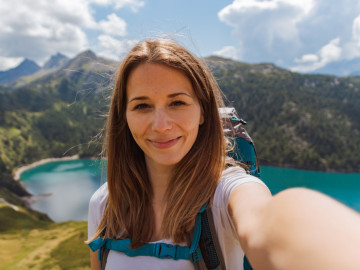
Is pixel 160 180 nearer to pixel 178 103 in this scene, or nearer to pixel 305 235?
pixel 178 103

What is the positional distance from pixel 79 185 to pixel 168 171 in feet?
215

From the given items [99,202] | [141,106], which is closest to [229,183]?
[141,106]

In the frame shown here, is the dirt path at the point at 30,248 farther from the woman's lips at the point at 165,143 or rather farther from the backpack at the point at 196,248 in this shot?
the woman's lips at the point at 165,143

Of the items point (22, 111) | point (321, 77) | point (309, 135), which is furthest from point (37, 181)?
point (321, 77)

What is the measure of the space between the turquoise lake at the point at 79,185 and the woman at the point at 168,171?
44.2m

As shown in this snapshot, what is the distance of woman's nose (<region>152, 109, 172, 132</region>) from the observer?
1.88 m

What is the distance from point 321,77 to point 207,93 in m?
144

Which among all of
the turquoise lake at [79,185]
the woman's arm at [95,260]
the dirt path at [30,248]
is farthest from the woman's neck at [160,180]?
the turquoise lake at [79,185]

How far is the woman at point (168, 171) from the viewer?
160cm

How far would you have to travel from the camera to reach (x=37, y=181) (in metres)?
68.3

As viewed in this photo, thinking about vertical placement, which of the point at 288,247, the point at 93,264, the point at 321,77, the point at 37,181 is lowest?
the point at 37,181

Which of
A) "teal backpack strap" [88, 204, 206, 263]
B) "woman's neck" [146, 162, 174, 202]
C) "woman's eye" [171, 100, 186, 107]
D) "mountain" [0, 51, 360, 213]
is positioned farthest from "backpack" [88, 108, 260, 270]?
"mountain" [0, 51, 360, 213]

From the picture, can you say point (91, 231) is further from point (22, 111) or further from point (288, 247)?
point (22, 111)

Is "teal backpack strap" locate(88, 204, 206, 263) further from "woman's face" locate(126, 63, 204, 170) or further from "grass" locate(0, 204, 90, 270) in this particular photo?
"grass" locate(0, 204, 90, 270)
